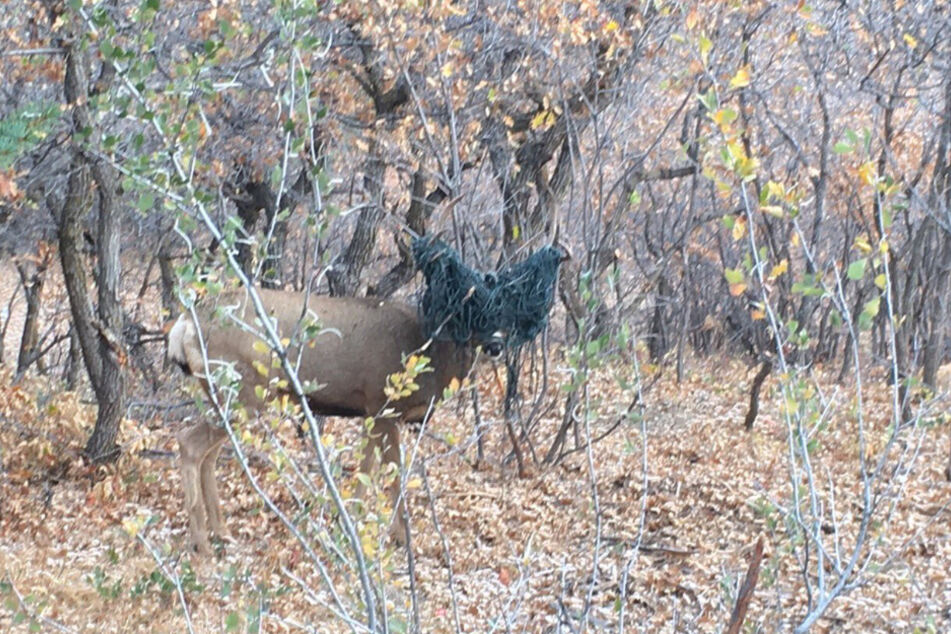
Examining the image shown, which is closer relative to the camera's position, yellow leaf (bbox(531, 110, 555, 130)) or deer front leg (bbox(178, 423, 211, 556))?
deer front leg (bbox(178, 423, 211, 556))

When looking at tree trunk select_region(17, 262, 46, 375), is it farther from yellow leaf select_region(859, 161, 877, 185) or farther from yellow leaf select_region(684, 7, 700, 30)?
yellow leaf select_region(859, 161, 877, 185)

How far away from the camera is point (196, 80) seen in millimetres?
3625

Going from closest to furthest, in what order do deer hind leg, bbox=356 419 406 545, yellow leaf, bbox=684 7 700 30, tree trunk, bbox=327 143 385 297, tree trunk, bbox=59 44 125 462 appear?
1. deer hind leg, bbox=356 419 406 545
2. yellow leaf, bbox=684 7 700 30
3. tree trunk, bbox=59 44 125 462
4. tree trunk, bbox=327 143 385 297

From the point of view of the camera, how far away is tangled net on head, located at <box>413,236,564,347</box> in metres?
6.44

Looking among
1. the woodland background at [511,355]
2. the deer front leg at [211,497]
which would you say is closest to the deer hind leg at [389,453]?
the woodland background at [511,355]

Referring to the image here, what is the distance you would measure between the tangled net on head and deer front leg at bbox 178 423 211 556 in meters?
1.76

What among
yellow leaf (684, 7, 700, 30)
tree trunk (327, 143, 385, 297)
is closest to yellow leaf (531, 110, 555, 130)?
yellow leaf (684, 7, 700, 30)

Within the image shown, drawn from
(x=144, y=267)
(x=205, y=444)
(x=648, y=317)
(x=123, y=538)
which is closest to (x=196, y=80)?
(x=205, y=444)

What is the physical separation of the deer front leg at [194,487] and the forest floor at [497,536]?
4.9 inches

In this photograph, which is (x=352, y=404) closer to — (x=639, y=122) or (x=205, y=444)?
(x=205, y=444)

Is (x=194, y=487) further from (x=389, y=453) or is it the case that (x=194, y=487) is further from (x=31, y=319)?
(x=31, y=319)

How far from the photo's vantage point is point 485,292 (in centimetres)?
644

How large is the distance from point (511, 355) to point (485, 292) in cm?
112

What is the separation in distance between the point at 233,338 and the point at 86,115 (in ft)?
6.49
